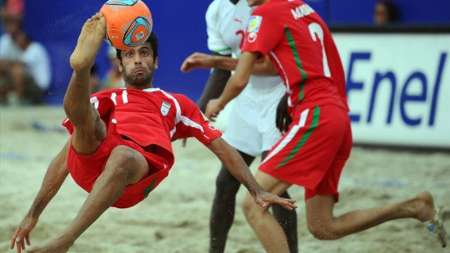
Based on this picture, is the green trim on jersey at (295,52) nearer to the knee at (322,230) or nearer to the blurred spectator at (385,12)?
the knee at (322,230)

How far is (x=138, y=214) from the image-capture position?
8.46m

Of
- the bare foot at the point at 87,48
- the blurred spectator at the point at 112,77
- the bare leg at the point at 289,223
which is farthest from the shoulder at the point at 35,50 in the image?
the bare foot at the point at 87,48

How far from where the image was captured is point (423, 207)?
20.7 feet

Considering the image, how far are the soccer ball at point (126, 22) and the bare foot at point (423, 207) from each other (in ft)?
6.65

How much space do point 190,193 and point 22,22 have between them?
27.5 feet

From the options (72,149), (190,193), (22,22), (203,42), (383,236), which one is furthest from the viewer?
(22,22)

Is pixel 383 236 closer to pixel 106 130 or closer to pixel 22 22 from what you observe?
pixel 106 130

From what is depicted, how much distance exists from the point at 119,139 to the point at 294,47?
119 cm

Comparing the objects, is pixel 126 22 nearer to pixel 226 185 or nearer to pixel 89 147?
pixel 89 147

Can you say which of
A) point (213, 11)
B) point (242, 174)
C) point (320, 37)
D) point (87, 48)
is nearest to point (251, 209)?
point (242, 174)

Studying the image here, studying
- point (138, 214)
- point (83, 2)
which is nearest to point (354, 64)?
point (138, 214)

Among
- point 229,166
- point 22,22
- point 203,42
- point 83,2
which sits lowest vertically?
point 22,22

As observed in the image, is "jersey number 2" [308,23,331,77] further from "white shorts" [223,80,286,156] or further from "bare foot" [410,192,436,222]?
"bare foot" [410,192,436,222]

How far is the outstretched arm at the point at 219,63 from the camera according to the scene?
649cm
